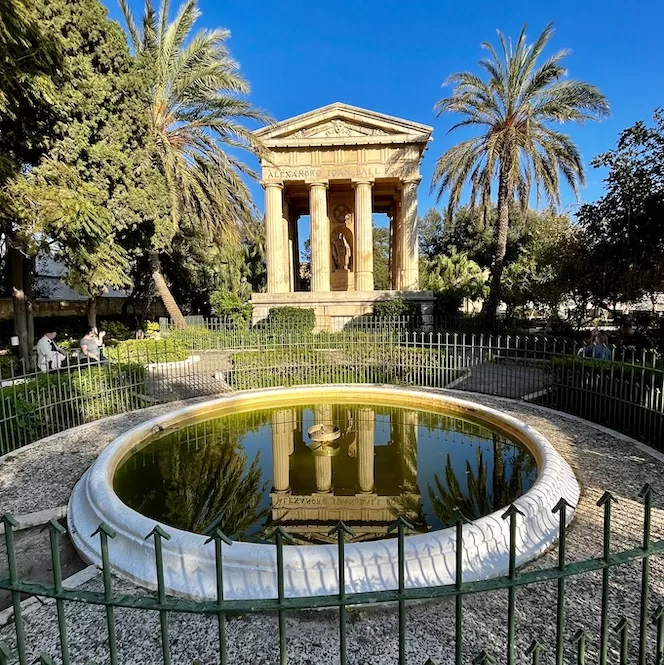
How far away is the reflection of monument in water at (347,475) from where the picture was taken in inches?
177

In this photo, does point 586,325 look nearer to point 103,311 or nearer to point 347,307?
point 347,307

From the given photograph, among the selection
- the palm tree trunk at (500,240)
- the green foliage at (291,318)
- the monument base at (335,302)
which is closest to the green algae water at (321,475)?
the green foliage at (291,318)

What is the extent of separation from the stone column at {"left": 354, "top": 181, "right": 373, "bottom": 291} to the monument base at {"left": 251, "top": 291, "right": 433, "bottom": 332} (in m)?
1.52

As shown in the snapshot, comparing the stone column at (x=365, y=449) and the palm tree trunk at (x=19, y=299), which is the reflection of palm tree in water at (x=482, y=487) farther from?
the palm tree trunk at (x=19, y=299)

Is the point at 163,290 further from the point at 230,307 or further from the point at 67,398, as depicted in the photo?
the point at 67,398

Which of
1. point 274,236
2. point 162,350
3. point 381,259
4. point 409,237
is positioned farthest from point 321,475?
point 381,259

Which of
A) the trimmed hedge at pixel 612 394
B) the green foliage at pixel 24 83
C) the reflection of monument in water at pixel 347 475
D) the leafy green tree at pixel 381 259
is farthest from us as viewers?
the leafy green tree at pixel 381 259

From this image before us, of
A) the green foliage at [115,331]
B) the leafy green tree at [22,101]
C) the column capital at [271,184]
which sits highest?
the column capital at [271,184]

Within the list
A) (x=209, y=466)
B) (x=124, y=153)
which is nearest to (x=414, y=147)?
(x=124, y=153)

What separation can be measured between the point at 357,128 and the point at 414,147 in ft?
9.74

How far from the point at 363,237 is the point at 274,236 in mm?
4537

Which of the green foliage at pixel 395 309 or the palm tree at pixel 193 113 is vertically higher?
the palm tree at pixel 193 113

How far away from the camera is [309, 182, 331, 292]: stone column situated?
21344 millimetres

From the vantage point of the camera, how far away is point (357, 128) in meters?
21.0
